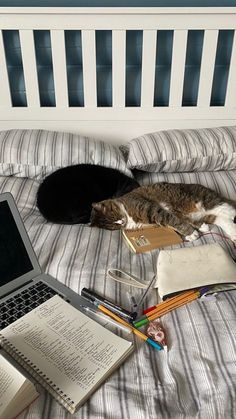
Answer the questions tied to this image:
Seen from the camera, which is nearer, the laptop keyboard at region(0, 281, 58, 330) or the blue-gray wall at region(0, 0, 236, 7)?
the laptop keyboard at region(0, 281, 58, 330)

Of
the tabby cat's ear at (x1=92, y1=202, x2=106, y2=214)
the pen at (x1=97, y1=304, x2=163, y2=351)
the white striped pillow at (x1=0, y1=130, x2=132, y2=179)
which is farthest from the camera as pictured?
the white striped pillow at (x1=0, y1=130, x2=132, y2=179)

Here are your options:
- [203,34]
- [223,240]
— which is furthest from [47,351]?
[203,34]

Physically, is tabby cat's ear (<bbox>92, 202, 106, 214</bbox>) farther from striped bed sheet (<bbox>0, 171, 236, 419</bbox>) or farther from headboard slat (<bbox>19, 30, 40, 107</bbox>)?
headboard slat (<bbox>19, 30, 40, 107</bbox>)

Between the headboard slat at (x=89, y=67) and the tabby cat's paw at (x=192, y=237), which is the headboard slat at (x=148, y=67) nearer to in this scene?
the headboard slat at (x=89, y=67)

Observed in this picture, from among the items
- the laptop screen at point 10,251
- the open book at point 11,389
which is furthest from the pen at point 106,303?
the open book at point 11,389

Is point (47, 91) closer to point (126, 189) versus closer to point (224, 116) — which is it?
point (126, 189)

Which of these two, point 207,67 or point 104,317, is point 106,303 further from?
point 207,67

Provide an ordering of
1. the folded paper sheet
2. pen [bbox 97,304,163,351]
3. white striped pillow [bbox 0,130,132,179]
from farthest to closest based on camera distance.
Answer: white striped pillow [bbox 0,130,132,179] → the folded paper sheet → pen [bbox 97,304,163,351]

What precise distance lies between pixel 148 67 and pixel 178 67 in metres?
0.16

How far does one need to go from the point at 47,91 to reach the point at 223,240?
1.30 meters

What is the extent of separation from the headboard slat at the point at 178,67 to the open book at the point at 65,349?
1431mm

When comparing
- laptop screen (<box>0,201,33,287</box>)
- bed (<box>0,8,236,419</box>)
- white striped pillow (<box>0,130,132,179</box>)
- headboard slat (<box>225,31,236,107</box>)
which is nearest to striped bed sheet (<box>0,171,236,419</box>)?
bed (<box>0,8,236,419</box>)

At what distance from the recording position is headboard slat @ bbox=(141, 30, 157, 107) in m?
1.72

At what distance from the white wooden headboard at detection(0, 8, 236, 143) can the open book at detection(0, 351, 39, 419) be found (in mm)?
1531
